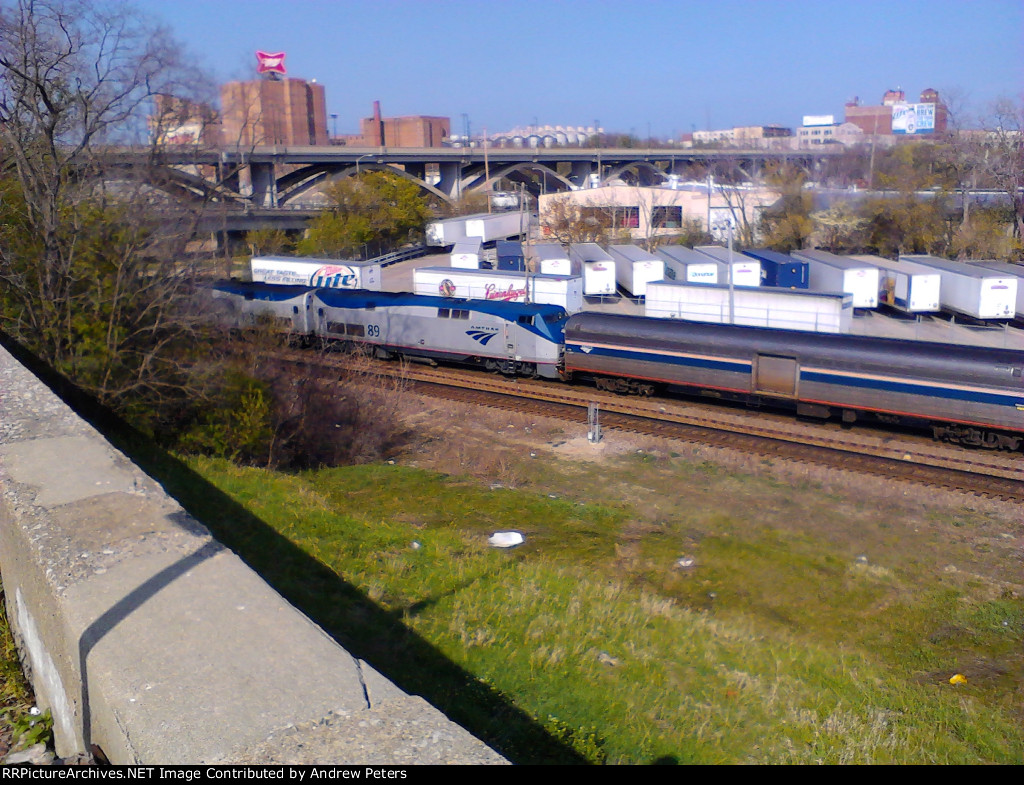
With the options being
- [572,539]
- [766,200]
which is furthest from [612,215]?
[572,539]

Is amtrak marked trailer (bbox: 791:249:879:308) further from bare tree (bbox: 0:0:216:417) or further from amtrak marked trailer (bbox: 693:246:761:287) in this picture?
bare tree (bbox: 0:0:216:417)

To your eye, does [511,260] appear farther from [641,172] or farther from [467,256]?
[641,172]

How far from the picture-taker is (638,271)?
1491 inches

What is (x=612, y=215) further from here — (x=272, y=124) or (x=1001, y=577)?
(x=1001, y=577)

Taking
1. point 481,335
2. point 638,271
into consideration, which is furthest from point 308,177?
point 481,335

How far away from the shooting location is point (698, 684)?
7535mm

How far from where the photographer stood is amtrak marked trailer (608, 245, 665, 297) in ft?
124

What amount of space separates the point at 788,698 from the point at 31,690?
6.55 m

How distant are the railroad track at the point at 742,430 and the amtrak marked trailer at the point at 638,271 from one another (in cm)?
1600

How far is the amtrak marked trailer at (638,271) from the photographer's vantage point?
1486 inches

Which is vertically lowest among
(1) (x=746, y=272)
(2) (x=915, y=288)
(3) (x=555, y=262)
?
(2) (x=915, y=288)

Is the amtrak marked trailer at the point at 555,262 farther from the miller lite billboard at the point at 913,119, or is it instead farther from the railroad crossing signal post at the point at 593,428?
the miller lite billboard at the point at 913,119

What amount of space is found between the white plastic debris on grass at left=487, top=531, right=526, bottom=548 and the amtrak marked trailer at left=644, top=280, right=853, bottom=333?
1721 centimetres

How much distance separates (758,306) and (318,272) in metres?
18.5
